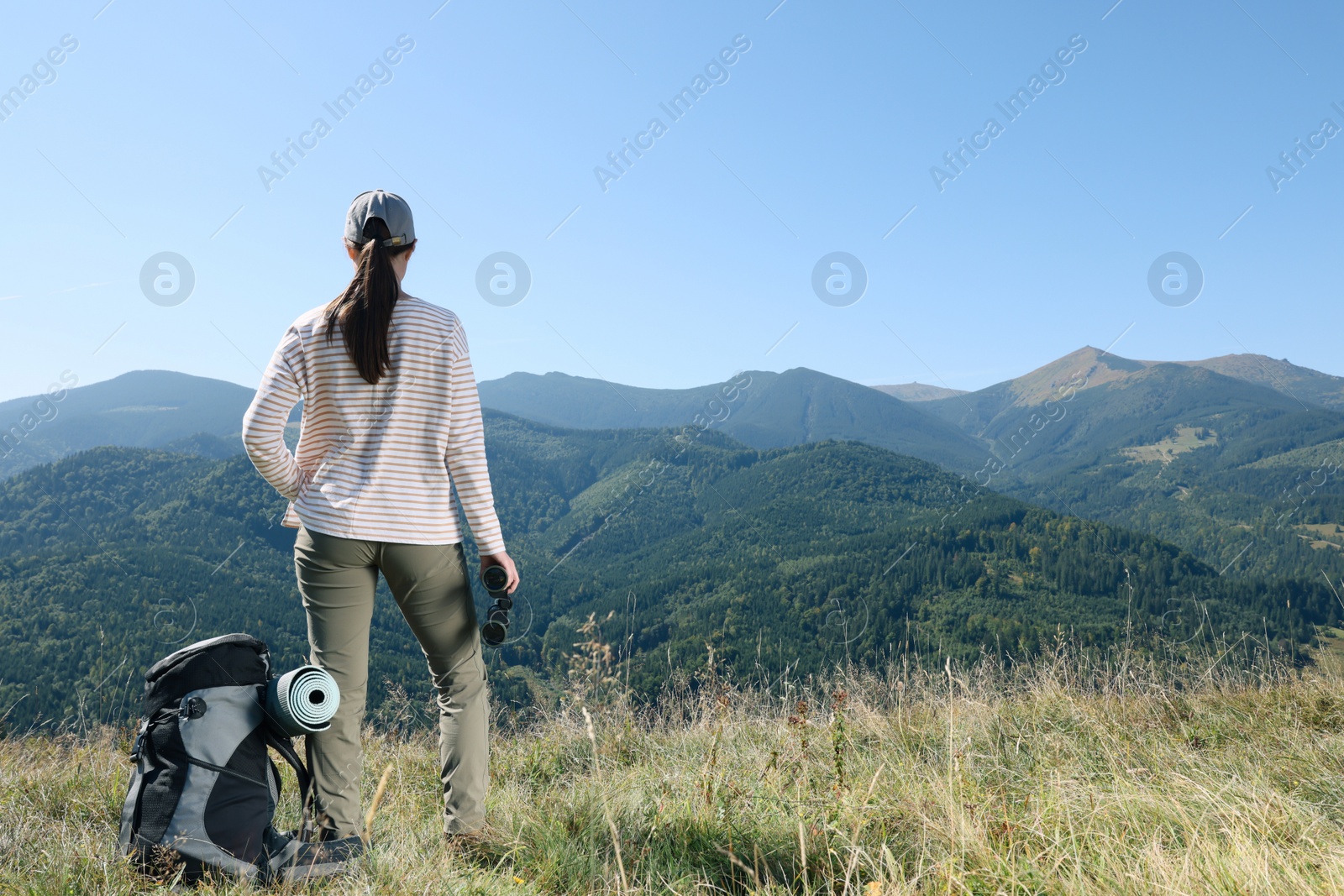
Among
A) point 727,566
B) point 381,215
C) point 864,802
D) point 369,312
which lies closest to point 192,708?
point 369,312

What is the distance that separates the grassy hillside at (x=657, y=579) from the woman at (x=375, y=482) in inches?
1146

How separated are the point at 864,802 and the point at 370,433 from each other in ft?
6.10

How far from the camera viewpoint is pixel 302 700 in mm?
1999

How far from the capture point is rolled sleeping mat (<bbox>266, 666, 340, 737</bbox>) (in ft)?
6.50

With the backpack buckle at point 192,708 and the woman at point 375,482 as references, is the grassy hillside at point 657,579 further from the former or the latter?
the backpack buckle at point 192,708

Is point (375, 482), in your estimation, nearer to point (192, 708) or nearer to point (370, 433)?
point (370, 433)

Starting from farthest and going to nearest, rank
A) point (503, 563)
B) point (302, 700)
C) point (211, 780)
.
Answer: point (503, 563)
point (302, 700)
point (211, 780)

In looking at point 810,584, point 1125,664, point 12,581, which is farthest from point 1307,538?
point 12,581

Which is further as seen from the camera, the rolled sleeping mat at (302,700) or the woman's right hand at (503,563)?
the woman's right hand at (503,563)

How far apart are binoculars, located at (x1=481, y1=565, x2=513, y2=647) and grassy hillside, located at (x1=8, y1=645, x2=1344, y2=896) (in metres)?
0.47

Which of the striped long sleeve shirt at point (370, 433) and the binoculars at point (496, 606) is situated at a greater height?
the striped long sleeve shirt at point (370, 433)

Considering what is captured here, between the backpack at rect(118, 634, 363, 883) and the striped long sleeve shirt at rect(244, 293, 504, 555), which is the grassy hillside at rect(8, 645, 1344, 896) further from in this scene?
the striped long sleeve shirt at rect(244, 293, 504, 555)

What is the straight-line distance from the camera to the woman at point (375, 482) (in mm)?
2074

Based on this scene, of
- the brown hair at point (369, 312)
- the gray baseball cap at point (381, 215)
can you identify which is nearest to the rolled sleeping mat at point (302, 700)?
the brown hair at point (369, 312)
